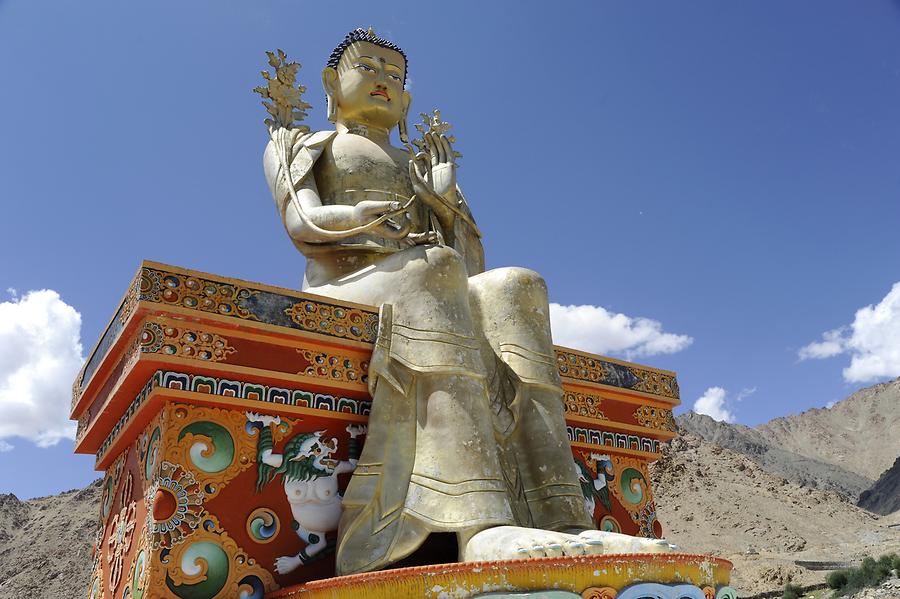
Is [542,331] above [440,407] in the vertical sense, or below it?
above

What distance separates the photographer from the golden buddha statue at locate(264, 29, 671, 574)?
3793 mm

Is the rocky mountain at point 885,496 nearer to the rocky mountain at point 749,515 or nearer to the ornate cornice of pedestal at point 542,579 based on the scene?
the rocky mountain at point 749,515

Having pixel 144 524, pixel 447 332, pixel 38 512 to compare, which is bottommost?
pixel 144 524

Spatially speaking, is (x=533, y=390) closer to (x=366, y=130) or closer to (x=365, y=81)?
(x=366, y=130)

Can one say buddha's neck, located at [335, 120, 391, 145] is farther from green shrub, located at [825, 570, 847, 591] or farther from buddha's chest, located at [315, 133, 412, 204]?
green shrub, located at [825, 570, 847, 591]

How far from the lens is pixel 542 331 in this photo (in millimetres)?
4621

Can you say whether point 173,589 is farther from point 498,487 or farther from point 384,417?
point 498,487

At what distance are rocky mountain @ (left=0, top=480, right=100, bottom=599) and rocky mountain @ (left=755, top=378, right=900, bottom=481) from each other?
52794 mm

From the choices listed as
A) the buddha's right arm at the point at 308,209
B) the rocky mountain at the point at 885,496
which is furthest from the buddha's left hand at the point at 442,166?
the rocky mountain at the point at 885,496

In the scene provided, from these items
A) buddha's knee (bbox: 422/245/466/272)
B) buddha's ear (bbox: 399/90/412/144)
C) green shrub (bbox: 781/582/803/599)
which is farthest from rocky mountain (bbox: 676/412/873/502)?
buddha's knee (bbox: 422/245/466/272)

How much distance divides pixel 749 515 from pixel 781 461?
2399 cm

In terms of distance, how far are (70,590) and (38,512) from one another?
706 cm

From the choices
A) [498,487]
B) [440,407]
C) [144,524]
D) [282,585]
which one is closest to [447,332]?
[440,407]

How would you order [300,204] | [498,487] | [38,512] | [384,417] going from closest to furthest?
[498,487]
[384,417]
[300,204]
[38,512]
